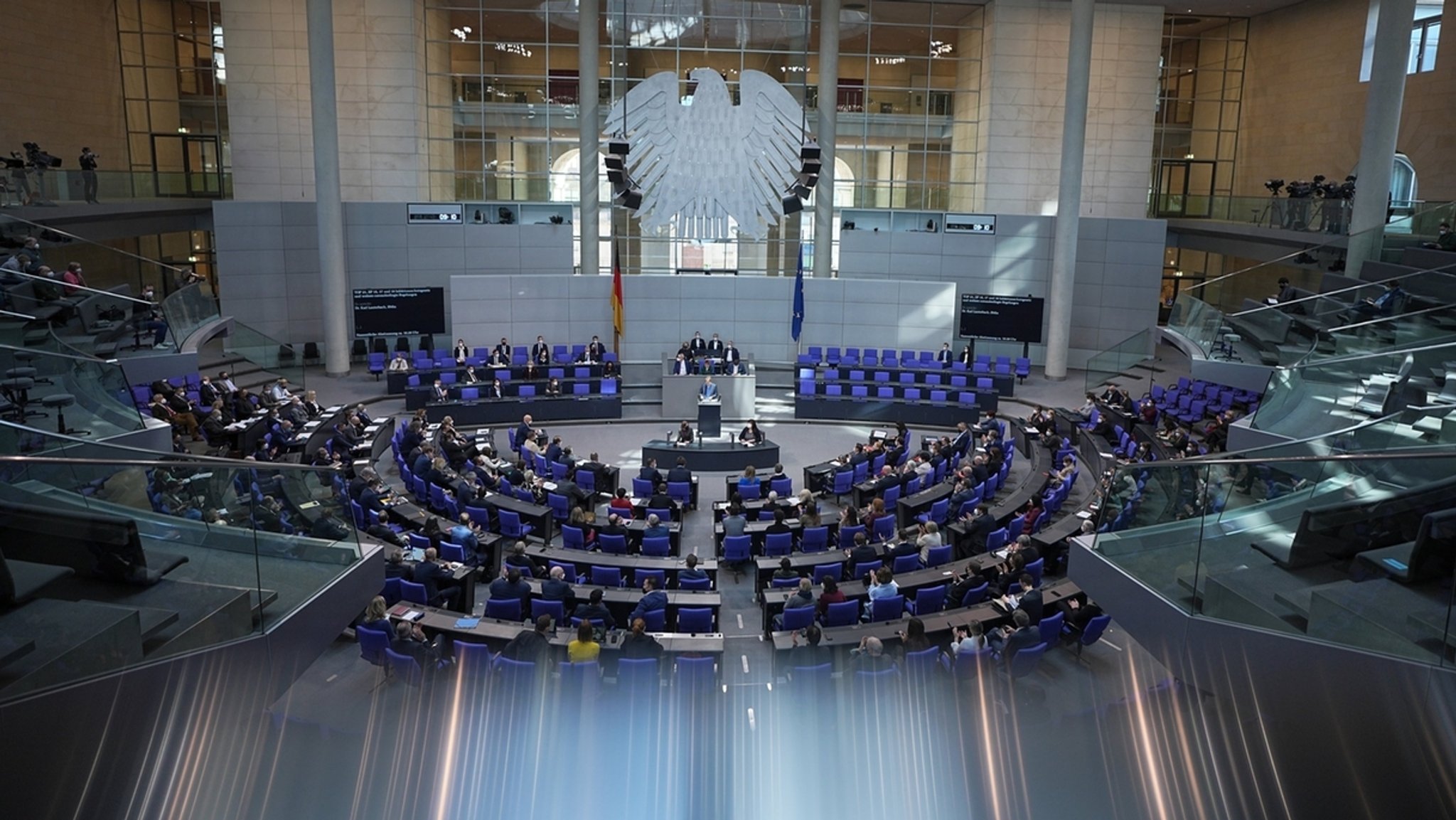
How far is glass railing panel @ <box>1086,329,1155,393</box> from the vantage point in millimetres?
21297

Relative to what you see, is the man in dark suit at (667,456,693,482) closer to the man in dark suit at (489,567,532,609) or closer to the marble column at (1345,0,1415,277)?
the man in dark suit at (489,567,532,609)

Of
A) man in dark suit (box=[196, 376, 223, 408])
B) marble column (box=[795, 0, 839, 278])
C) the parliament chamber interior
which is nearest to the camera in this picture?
the parliament chamber interior

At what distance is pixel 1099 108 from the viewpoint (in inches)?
1016

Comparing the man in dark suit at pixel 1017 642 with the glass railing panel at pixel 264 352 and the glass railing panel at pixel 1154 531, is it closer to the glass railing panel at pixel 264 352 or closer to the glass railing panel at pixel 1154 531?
the glass railing panel at pixel 1154 531

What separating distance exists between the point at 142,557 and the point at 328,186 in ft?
60.8

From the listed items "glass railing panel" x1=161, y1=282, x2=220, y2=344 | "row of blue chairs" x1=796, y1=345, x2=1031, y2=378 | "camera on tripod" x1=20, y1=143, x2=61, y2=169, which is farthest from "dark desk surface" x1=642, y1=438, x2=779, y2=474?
"camera on tripod" x1=20, y1=143, x2=61, y2=169

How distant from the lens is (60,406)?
9.98 metres

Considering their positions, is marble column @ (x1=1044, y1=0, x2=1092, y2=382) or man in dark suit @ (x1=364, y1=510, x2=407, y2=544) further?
marble column @ (x1=1044, y1=0, x2=1092, y2=382)

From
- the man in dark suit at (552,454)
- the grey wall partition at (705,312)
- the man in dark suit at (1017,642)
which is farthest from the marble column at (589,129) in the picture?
the man in dark suit at (1017,642)

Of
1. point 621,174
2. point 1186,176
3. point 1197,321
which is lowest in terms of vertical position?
point 1197,321

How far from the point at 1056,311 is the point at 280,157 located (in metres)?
19.5

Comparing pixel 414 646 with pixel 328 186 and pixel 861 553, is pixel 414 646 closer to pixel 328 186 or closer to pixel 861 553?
pixel 861 553

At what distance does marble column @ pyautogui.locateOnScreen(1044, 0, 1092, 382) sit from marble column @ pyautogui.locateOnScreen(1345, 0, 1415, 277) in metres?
6.37

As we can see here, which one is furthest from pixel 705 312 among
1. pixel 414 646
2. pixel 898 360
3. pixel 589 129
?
pixel 414 646
